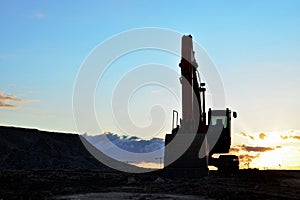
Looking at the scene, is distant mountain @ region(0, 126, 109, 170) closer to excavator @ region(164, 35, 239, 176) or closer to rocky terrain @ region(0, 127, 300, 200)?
rocky terrain @ region(0, 127, 300, 200)

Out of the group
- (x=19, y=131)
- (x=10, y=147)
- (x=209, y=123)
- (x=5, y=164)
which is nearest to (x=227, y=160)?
(x=209, y=123)

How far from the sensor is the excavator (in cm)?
2925

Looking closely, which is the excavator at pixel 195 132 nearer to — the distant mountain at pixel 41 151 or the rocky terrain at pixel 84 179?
the rocky terrain at pixel 84 179

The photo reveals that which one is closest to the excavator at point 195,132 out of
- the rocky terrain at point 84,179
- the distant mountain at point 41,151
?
the rocky terrain at point 84,179

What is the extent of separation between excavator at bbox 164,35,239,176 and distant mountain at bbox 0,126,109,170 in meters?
31.5

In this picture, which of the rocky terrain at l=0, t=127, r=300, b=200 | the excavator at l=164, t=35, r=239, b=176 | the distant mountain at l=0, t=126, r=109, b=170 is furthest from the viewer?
the distant mountain at l=0, t=126, r=109, b=170

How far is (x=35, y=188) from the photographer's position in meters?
26.9

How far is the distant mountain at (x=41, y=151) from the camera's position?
5944cm

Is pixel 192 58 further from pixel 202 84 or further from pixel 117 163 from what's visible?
pixel 117 163

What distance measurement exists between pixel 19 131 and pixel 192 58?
44.1 m

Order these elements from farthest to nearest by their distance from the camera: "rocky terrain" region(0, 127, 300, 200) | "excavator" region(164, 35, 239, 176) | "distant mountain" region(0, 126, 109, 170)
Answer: "distant mountain" region(0, 126, 109, 170) → "excavator" region(164, 35, 239, 176) → "rocky terrain" region(0, 127, 300, 200)

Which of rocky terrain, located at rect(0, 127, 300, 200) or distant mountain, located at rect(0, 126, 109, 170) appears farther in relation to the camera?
distant mountain, located at rect(0, 126, 109, 170)

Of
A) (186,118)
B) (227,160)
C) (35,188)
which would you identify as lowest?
(35,188)

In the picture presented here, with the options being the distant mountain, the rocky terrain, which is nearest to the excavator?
the rocky terrain
